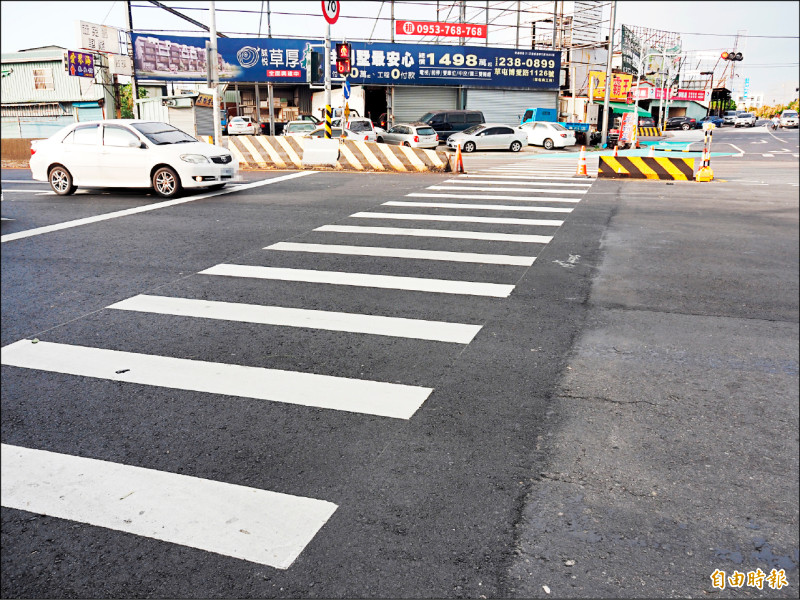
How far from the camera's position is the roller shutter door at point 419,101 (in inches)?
1521

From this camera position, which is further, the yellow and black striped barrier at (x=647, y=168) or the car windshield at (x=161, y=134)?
the yellow and black striped barrier at (x=647, y=168)

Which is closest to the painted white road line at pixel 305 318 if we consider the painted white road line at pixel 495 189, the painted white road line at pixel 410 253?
the painted white road line at pixel 410 253

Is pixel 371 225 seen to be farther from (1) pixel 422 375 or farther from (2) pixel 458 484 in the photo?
(2) pixel 458 484

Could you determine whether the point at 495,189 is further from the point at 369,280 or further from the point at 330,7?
the point at 330,7

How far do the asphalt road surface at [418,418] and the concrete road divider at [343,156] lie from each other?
1189cm

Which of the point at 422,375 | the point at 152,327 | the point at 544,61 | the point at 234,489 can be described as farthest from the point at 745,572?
the point at 544,61

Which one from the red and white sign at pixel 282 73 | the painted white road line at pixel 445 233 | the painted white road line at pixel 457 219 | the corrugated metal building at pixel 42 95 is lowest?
the painted white road line at pixel 445 233

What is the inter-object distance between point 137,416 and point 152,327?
1847 mm

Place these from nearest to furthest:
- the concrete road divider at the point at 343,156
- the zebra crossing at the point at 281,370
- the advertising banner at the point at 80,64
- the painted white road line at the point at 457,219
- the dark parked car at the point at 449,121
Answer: the advertising banner at the point at 80,64
the zebra crossing at the point at 281,370
the painted white road line at the point at 457,219
the concrete road divider at the point at 343,156
the dark parked car at the point at 449,121

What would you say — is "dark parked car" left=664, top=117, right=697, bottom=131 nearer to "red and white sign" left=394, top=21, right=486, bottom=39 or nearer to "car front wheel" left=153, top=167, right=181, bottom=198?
"red and white sign" left=394, top=21, right=486, bottom=39

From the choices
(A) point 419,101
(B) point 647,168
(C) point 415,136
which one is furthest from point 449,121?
(B) point 647,168

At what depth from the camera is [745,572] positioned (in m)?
2.58

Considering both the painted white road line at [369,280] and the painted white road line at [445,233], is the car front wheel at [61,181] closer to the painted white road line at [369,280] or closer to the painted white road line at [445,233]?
the painted white road line at [445,233]

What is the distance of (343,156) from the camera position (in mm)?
20516
